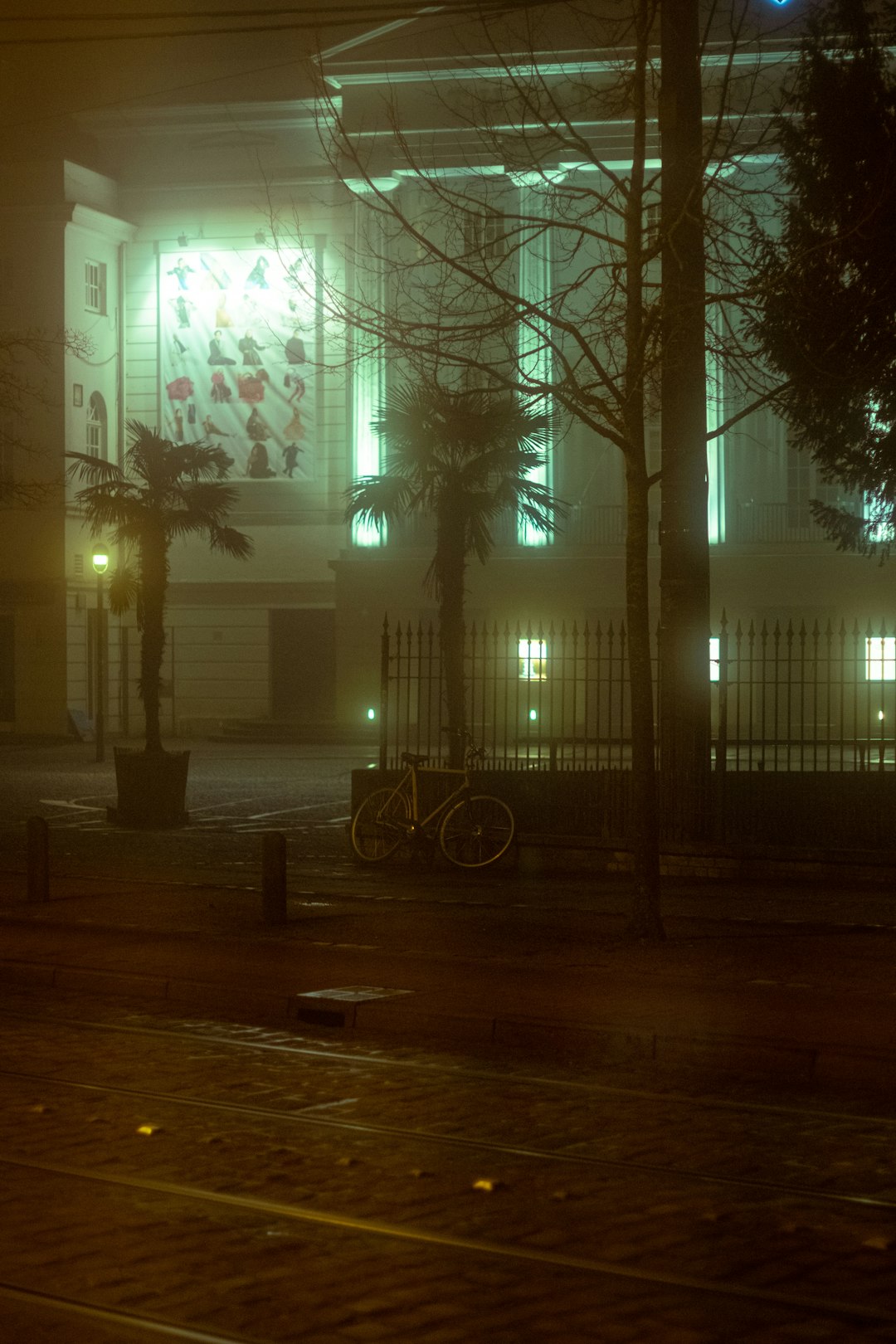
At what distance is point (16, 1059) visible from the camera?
8.66m

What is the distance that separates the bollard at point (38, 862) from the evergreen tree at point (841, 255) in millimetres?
8163

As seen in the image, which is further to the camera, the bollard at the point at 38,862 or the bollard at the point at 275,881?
the bollard at the point at 38,862

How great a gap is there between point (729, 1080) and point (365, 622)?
111ft

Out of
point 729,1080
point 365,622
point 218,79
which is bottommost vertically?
point 729,1080

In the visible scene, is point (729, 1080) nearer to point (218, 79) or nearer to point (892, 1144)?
point (892, 1144)

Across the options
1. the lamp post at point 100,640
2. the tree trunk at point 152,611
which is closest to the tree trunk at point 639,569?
the tree trunk at point 152,611

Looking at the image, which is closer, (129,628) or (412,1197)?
(412,1197)

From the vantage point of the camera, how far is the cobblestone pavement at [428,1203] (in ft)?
16.0

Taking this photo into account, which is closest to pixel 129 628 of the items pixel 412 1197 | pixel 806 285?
pixel 806 285

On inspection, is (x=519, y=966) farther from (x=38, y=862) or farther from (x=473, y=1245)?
(x=473, y=1245)

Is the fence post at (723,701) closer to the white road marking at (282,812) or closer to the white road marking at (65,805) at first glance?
the white road marking at (282,812)

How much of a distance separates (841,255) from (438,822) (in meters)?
6.69

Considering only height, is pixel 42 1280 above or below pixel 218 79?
below

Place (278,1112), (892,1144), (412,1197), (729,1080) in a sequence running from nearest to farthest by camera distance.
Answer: (412,1197)
(892,1144)
(278,1112)
(729,1080)
